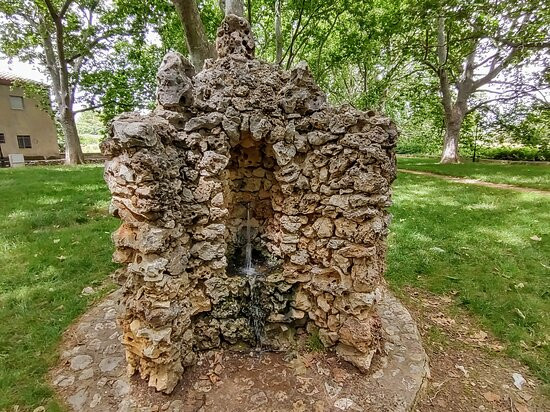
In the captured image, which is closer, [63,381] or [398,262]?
[63,381]

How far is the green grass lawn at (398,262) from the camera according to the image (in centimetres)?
381

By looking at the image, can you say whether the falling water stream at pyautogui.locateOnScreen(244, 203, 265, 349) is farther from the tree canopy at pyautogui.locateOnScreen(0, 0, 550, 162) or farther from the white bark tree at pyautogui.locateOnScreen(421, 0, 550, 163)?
the white bark tree at pyautogui.locateOnScreen(421, 0, 550, 163)

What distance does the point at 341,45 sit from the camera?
14.1 metres

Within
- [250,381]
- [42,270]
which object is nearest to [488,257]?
[250,381]

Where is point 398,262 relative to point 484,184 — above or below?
below

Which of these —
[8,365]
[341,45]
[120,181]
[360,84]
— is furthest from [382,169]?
[360,84]

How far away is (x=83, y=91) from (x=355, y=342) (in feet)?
66.7

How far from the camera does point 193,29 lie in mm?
A: 6477

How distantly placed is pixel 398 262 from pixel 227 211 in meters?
4.06

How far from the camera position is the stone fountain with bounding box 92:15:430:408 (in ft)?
9.45

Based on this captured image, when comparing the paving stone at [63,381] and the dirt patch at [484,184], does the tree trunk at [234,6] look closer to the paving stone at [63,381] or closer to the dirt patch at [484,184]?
the paving stone at [63,381]

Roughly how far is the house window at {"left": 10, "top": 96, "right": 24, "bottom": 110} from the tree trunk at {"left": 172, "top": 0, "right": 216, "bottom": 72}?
78.5 ft

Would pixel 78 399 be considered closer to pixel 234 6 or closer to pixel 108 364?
pixel 108 364

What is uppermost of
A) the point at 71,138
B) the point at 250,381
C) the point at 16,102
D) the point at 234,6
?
the point at 16,102
